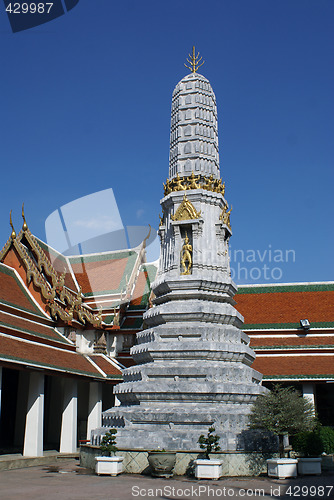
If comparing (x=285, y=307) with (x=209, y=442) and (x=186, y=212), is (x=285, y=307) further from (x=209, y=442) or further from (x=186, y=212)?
(x=209, y=442)

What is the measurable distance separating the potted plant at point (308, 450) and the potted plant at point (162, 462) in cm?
306

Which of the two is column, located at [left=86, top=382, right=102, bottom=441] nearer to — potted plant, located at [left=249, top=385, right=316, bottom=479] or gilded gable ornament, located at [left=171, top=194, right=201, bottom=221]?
gilded gable ornament, located at [left=171, top=194, right=201, bottom=221]

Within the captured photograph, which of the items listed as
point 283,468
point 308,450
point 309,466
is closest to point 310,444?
point 308,450

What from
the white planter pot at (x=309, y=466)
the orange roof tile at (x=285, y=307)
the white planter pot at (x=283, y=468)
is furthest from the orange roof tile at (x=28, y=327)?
the white planter pot at (x=309, y=466)

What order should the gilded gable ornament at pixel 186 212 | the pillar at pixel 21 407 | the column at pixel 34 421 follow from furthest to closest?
1. the pillar at pixel 21 407
2. the column at pixel 34 421
3. the gilded gable ornament at pixel 186 212

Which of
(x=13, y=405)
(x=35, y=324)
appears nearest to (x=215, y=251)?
(x=35, y=324)

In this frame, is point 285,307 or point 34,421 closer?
point 34,421

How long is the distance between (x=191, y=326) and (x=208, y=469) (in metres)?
4.60

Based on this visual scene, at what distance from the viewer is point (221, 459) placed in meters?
11.8

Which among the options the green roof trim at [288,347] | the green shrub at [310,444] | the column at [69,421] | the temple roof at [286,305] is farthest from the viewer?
the temple roof at [286,305]

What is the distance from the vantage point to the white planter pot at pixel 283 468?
11.4m

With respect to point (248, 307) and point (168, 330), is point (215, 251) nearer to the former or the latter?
point (168, 330)

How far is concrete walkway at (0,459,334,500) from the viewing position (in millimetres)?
9242

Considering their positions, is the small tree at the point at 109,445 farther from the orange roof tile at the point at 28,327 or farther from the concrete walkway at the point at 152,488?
the orange roof tile at the point at 28,327
